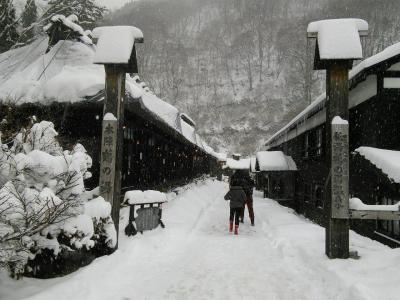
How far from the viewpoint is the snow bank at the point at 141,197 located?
8.19m

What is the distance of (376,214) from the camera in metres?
6.50

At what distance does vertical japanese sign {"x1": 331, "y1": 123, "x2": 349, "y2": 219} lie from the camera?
262 inches

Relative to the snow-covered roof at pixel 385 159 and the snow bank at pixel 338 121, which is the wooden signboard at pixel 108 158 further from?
the snow-covered roof at pixel 385 159

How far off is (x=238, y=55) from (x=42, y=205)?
363 feet

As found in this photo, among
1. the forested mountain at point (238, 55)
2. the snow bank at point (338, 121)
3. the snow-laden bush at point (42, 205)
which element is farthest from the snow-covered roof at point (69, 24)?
the forested mountain at point (238, 55)

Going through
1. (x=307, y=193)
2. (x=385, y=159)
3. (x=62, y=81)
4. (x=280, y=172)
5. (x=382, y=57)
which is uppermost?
(x=382, y=57)

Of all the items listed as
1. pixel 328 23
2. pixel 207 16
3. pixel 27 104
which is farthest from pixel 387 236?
pixel 207 16

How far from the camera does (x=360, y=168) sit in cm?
1064

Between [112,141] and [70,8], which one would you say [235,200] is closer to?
[112,141]

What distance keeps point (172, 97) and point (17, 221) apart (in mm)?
90800

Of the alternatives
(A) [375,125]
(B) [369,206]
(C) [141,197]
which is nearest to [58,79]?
(C) [141,197]

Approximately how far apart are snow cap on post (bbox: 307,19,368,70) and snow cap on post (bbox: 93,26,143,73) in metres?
3.93

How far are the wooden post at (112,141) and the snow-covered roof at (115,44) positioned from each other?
0.72 ft

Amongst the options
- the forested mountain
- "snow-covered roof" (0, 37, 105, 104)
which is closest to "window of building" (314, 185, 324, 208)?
"snow-covered roof" (0, 37, 105, 104)
